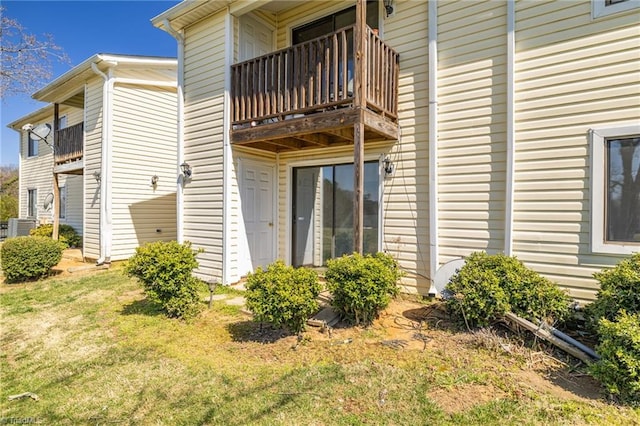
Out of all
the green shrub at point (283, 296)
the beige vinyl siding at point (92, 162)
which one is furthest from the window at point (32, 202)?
the green shrub at point (283, 296)

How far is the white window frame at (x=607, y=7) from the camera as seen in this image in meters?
4.04

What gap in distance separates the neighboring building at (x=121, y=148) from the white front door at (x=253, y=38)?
13.5 ft

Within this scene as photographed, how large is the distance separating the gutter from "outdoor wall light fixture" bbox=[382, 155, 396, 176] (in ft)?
26.4

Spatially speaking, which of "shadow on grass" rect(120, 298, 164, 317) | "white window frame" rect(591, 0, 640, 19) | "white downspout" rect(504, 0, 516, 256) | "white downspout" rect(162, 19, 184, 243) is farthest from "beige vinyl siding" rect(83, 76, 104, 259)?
"white window frame" rect(591, 0, 640, 19)

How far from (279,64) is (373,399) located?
17.3 feet

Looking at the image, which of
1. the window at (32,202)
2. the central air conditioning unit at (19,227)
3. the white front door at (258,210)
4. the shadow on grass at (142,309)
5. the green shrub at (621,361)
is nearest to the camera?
the green shrub at (621,361)

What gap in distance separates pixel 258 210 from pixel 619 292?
5.91m

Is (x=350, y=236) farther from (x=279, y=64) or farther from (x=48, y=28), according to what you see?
(x=48, y=28)

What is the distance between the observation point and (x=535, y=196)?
4.65 meters

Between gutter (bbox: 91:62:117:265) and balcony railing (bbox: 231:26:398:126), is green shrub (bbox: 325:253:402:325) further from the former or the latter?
gutter (bbox: 91:62:117:265)

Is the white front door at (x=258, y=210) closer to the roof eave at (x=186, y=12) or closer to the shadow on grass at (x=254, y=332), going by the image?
the shadow on grass at (x=254, y=332)

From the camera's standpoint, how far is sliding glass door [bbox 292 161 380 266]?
248 inches

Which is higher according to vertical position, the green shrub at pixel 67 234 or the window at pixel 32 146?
the window at pixel 32 146

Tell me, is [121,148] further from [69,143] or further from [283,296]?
[283,296]
